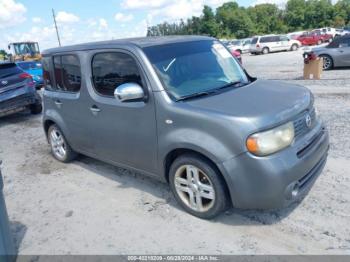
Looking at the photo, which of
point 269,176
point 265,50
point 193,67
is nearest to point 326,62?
point 193,67

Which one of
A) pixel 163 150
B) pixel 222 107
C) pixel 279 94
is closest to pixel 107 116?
pixel 163 150

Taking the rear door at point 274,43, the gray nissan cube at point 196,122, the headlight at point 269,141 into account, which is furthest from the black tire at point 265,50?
the headlight at point 269,141

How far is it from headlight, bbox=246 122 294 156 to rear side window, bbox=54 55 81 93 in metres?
2.74

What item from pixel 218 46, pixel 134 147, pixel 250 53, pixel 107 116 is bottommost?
pixel 250 53

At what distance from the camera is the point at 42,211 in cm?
424

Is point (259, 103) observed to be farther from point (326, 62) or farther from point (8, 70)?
point (326, 62)

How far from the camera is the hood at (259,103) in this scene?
3.15 metres

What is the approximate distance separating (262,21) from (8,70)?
76.3 metres

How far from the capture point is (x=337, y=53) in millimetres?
14156

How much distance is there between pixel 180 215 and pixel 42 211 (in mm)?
1729

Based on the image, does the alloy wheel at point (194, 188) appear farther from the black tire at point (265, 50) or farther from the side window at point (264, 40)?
the side window at point (264, 40)

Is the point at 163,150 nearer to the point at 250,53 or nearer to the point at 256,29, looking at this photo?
the point at 250,53

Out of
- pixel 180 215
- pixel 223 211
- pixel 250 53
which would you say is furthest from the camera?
pixel 250 53

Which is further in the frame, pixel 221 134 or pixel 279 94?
pixel 279 94
